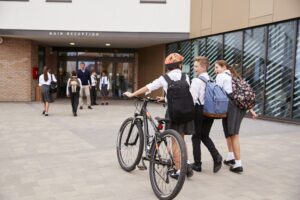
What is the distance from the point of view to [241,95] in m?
5.41

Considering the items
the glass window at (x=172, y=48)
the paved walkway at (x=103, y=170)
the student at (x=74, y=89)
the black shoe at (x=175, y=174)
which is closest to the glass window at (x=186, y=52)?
the glass window at (x=172, y=48)

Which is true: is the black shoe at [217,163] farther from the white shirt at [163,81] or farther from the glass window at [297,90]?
the glass window at [297,90]

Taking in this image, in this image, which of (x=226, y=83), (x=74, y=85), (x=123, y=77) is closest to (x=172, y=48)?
(x=123, y=77)

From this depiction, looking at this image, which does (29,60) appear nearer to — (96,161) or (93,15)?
(93,15)

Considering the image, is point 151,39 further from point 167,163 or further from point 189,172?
point 167,163

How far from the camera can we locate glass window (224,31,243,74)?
1350 cm

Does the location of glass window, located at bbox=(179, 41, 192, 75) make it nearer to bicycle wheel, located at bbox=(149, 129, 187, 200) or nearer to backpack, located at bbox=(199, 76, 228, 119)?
backpack, located at bbox=(199, 76, 228, 119)

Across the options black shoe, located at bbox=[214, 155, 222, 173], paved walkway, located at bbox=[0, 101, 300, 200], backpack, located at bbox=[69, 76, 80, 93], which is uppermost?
backpack, located at bbox=[69, 76, 80, 93]

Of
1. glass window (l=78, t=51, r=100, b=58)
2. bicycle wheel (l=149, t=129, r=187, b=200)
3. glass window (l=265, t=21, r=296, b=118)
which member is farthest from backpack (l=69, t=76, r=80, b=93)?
glass window (l=78, t=51, r=100, b=58)

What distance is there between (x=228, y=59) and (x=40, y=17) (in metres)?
8.41

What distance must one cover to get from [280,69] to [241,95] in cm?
691

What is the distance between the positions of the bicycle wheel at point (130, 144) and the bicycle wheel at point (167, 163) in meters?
0.62

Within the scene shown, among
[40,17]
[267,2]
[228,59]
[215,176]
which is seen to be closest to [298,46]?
[267,2]

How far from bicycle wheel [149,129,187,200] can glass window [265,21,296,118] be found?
7995 millimetres
